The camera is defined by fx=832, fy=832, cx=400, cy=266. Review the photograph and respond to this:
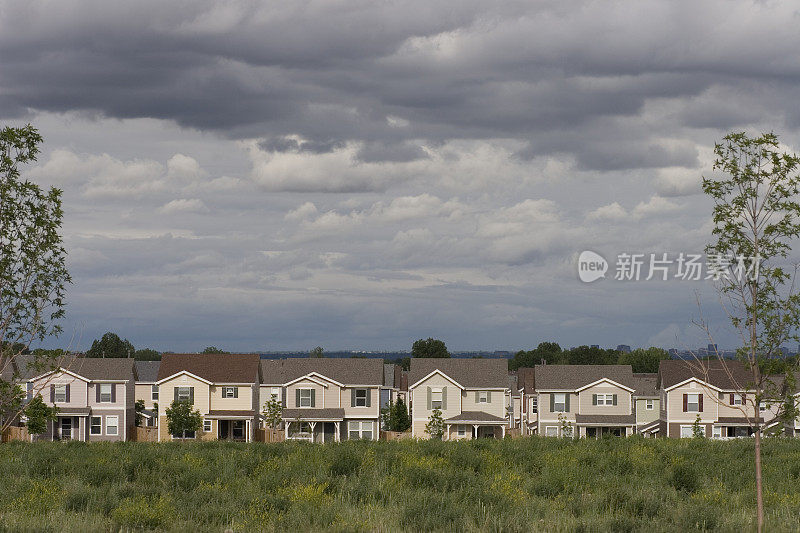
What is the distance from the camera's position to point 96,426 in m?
71.6

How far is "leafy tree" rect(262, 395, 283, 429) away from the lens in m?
66.4

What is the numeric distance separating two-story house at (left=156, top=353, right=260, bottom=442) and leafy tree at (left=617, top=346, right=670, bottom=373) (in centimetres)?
8347

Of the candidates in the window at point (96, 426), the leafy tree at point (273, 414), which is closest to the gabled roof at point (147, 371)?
the window at point (96, 426)

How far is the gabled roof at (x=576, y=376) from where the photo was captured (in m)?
75.1

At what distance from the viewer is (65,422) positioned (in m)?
71.4

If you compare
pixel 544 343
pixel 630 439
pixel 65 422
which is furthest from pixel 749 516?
pixel 544 343

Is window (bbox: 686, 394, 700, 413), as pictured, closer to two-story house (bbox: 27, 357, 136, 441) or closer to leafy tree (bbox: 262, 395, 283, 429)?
leafy tree (bbox: 262, 395, 283, 429)

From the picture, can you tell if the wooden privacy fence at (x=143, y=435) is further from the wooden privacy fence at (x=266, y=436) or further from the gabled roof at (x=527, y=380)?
the gabled roof at (x=527, y=380)

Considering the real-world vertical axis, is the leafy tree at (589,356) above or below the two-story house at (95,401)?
above

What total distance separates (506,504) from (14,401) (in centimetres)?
1088

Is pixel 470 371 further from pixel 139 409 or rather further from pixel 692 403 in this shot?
pixel 139 409

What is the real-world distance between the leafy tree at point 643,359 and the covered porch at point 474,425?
7341 cm

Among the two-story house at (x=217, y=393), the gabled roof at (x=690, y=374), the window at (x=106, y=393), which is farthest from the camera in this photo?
the window at (x=106, y=393)

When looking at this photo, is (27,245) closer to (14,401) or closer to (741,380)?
(14,401)
